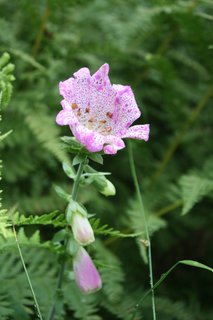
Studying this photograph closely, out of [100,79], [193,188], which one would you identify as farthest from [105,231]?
[193,188]

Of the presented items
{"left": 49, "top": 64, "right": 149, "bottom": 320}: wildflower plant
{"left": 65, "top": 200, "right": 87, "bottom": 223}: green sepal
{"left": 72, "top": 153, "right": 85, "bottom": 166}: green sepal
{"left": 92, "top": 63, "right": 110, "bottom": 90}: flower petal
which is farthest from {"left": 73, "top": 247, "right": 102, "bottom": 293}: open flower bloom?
{"left": 92, "top": 63, "right": 110, "bottom": 90}: flower petal

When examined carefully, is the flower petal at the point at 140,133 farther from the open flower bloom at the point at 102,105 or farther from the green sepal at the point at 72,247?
the green sepal at the point at 72,247

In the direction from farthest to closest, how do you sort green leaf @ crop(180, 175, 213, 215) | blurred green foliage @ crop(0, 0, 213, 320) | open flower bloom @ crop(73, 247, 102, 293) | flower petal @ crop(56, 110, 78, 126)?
blurred green foliage @ crop(0, 0, 213, 320) → green leaf @ crop(180, 175, 213, 215) → open flower bloom @ crop(73, 247, 102, 293) → flower petal @ crop(56, 110, 78, 126)

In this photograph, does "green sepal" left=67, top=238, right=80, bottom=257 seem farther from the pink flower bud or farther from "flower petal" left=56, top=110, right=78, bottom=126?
"flower petal" left=56, top=110, right=78, bottom=126

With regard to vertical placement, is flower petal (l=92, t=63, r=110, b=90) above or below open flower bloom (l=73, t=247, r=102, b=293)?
above

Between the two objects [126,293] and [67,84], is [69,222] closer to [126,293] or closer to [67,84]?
[67,84]

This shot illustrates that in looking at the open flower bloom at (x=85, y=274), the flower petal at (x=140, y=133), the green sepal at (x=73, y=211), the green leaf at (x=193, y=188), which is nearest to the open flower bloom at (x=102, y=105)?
the flower petal at (x=140, y=133)
